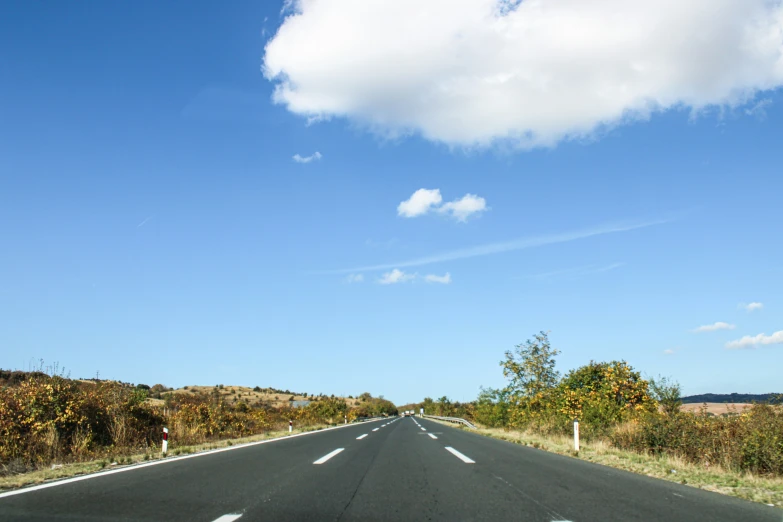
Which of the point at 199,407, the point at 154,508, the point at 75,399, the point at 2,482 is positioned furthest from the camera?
the point at 199,407

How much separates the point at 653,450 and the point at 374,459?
8.48 metres

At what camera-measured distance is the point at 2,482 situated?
834 cm

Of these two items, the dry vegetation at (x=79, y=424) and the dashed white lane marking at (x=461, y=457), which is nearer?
the dashed white lane marking at (x=461, y=457)

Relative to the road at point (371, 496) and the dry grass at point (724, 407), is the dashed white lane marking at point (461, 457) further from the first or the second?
the dry grass at point (724, 407)

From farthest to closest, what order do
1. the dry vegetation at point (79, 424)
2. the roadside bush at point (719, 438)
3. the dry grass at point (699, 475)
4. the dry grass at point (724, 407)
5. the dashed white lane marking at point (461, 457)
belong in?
the dry grass at point (724, 407) < the dry vegetation at point (79, 424) < the dashed white lane marking at point (461, 457) < the roadside bush at point (719, 438) < the dry grass at point (699, 475)

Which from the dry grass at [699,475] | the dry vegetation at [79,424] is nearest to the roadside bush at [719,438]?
the dry grass at [699,475]

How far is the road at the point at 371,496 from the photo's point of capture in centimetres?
593

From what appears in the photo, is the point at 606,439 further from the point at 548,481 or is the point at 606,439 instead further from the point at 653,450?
the point at 548,481

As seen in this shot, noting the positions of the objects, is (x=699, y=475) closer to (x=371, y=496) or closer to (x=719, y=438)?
(x=719, y=438)

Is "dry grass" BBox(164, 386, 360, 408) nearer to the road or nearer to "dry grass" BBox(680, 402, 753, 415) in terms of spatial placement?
"dry grass" BBox(680, 402, 753, 415)

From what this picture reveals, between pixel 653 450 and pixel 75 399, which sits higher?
pixel 75 399

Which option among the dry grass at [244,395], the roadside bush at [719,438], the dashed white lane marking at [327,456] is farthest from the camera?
the dry grass at [244,395]

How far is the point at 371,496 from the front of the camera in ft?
23.6

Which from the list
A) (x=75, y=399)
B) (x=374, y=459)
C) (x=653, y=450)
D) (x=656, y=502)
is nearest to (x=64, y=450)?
(x=75, y=399)
